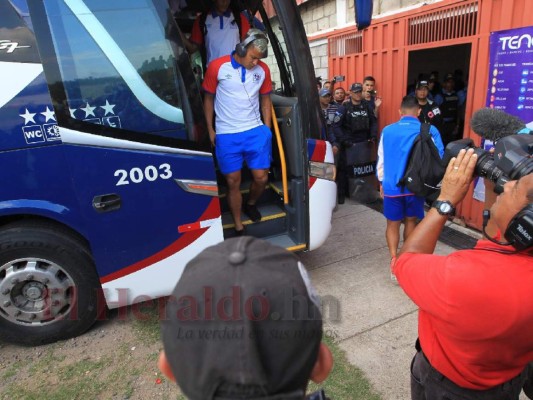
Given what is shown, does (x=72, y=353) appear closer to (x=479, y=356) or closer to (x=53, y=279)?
(x=53, y=279)

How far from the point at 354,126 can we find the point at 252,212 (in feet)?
9.29

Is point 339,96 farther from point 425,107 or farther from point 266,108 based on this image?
point 266,108

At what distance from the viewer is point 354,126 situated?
5.74m

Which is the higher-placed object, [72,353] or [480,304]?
[480,304]

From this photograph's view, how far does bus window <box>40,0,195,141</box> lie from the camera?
2.40 metres

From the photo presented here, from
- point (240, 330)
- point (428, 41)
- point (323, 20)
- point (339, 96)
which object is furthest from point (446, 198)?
point (323, 20)

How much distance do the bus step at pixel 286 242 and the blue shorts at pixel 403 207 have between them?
89cm

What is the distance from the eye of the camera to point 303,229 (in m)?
3.39

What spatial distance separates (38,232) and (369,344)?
94.5 inches

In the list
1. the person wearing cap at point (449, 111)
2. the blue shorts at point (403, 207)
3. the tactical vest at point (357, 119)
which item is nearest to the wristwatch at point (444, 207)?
the blue shorts at point (403, 207)

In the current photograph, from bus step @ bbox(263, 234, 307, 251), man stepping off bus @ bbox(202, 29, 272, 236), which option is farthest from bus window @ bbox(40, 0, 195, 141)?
bus step @ bbox(263, 234, 307, 251)

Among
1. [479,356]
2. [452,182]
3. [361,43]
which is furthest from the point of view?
[361,43]

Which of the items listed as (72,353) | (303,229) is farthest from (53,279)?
(303,229)

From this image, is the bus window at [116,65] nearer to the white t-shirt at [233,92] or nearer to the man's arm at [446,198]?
the white t-shirt at [233,92]
